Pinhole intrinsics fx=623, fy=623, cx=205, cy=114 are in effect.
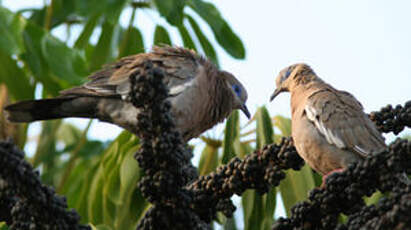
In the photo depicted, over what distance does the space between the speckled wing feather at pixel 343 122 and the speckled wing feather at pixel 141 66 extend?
866 millimetres

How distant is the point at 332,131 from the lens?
3512mm

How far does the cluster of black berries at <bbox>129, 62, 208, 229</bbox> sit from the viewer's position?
7.84ft

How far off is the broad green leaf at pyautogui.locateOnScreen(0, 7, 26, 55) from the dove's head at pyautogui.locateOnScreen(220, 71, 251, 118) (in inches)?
Answer: 57.4

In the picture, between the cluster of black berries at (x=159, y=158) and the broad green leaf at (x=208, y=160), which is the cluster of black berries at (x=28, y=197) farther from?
the broad green leaf at (x=208, y=160)

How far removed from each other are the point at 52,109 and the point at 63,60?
29.4 inches

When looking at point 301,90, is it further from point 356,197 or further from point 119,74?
point 356,197

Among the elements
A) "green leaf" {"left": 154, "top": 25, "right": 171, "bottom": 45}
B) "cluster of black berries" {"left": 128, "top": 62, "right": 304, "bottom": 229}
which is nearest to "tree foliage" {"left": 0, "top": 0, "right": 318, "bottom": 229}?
"green leaf" {"left": 154, "top": 25, "right": 171, "bottom": 45}

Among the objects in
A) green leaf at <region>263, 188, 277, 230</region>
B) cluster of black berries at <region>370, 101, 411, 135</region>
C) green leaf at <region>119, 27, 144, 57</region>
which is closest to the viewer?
cluster of black berries at <region>370, 101, 411, 135</region>

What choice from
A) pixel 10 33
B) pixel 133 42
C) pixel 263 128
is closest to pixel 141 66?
pixel 263 128

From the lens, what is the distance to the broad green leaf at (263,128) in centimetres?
388

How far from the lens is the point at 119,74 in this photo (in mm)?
4164

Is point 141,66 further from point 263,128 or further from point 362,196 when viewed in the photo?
point 362,196

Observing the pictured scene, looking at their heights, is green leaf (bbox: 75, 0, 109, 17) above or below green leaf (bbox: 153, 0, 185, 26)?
below

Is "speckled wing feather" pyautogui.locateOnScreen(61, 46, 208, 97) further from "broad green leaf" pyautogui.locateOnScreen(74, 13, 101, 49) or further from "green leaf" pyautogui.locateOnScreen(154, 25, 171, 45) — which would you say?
"broad green leaf" pyautogui.locateOnScreen(74, 13, 101, 49)
